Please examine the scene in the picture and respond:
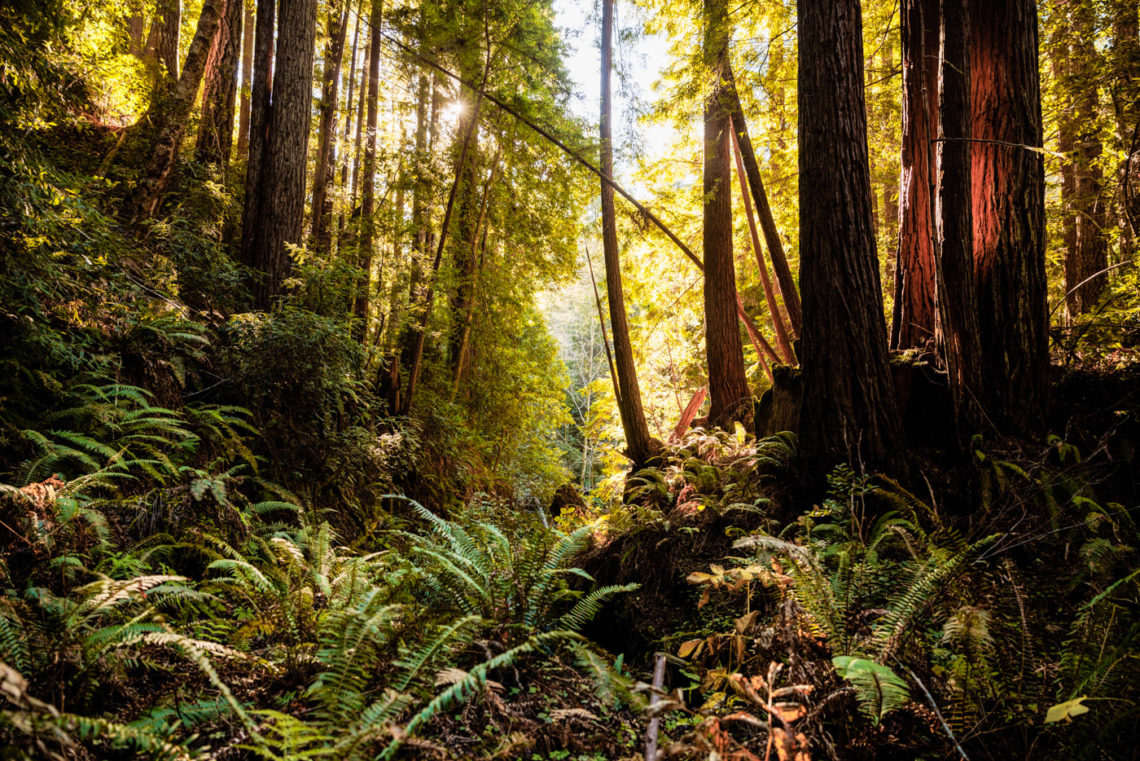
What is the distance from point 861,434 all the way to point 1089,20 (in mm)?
6066

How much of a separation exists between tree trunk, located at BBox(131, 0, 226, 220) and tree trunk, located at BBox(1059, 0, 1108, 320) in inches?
360

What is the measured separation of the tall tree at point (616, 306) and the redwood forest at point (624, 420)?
79mm

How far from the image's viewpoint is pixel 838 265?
3.68 m

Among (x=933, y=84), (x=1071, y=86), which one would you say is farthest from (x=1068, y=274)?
(x=933, y=84)

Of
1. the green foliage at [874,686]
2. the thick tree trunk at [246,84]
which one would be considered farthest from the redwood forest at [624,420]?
the thick tree trunk at [246,84]

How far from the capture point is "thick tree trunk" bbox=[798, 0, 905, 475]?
3541mm

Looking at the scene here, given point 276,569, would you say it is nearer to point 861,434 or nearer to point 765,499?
point 765,499

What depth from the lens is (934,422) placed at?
3875 millimetres

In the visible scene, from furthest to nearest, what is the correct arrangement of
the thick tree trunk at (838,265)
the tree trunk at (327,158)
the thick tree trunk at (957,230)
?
the tree trunk at (327,158)
the thick tree trunk at (957,230)
the thick tree trunk at (838,265)

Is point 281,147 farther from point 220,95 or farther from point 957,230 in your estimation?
point 957,230

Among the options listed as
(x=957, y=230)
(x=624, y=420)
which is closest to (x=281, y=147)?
(x=624, y=420)

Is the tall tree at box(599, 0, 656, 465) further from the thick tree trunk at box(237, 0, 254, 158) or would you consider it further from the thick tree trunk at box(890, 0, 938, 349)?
the thick tree trunk at box(237, 0, 254, 158)

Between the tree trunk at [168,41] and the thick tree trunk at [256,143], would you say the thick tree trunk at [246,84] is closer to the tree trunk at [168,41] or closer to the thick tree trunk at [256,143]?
the tree trunk at [168,41]

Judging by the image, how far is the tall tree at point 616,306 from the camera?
24.3ft
